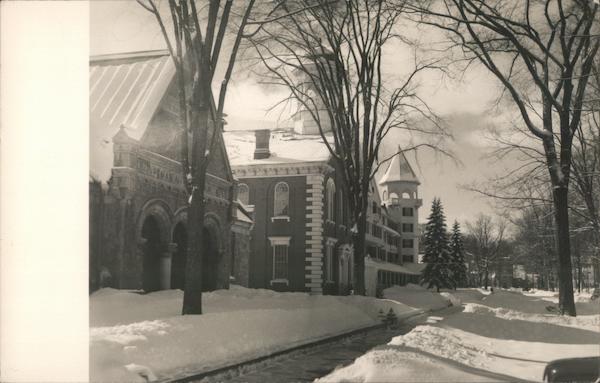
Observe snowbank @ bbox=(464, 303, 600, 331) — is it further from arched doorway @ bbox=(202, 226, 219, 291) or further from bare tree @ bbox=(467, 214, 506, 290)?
arched doorway @ bbox=(202, 226, 219, 291)

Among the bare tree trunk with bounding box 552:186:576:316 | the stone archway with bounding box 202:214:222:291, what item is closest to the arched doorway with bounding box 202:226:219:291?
the stone archway with bounding box 202:214:222:291

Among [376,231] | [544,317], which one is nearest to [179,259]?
[376,231]

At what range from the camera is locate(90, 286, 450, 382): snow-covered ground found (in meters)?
4.80

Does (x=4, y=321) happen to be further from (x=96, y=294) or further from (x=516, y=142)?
(x=516, y=142)

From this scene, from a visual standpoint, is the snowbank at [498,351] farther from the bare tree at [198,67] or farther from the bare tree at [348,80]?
the bare tree at [198,67]

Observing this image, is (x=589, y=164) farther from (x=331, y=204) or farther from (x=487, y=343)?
(x=331, y=204)

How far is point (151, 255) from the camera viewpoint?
7316 mm

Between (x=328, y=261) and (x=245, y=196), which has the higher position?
(x=245, y=196)

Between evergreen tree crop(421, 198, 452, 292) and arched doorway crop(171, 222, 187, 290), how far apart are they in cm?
290

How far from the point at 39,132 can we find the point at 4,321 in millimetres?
1454

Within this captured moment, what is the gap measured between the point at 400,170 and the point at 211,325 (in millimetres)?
2381

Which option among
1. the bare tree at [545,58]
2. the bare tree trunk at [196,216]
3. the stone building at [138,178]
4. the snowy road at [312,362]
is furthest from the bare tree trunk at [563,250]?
the bare tree trunk at [196,216]

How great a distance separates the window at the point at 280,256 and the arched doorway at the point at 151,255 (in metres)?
1.31

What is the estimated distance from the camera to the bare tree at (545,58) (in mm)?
4961
